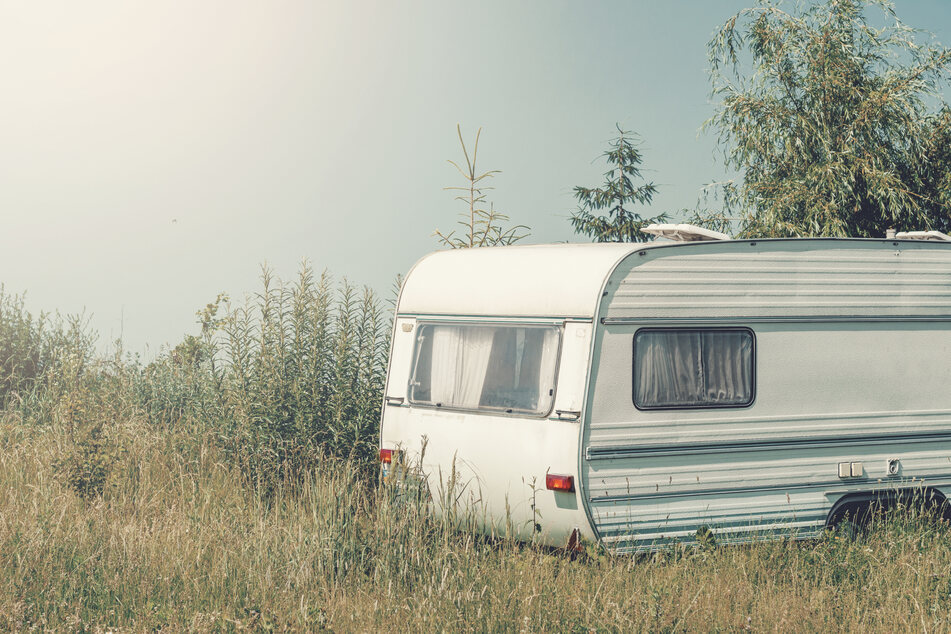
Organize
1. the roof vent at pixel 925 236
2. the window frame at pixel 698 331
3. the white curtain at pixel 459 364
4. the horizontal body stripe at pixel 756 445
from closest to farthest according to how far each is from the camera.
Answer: the horizontal body stripe at pixel 756 445 → the window frame at pixel 698 331 → the white curtain at pixel 459 364 → the roof vent at pixel 925 236

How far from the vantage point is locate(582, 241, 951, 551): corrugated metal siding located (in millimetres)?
6262

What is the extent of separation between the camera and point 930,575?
5875 millimetres

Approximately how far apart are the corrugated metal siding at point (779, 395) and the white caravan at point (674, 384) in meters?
0.01

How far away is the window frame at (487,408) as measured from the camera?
6312 millimetres

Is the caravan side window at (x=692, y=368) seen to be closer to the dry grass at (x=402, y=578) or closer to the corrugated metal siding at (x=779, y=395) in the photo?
the corrugated metal siding at (x=779, y=395)

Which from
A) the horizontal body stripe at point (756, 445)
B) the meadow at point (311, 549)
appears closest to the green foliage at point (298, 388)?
the meadow at point (311, 549)

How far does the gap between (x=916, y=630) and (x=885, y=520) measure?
194 centimetres

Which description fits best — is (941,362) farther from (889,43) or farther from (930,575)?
(889,43)

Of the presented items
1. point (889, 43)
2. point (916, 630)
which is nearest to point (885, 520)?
point (916, 630)

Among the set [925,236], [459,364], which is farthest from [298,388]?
[925,236]

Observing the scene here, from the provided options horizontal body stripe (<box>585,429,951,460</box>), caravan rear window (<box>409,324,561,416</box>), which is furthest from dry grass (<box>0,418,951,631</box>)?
caravan rear window (<box>409,324,561,416</box>)

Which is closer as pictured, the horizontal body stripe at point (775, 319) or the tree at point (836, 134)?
the horizontal body stripe at point (775, 319)

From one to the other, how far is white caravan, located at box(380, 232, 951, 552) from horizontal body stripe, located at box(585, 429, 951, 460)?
12mm

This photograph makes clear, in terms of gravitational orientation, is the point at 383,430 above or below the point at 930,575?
above
